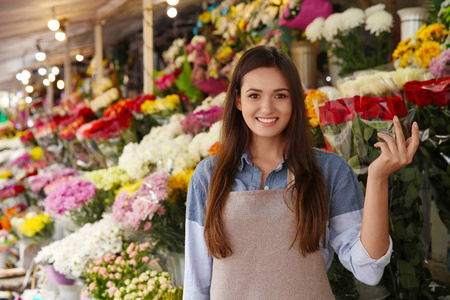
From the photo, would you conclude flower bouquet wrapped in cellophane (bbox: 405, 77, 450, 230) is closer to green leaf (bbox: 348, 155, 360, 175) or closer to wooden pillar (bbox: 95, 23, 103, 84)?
green leaf (bbox: 348, 155, 360, 175)

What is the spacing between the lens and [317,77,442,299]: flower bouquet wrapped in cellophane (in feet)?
5.29

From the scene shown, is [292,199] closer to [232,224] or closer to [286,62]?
[232,224]

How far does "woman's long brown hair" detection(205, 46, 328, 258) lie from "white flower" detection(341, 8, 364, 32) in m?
1.31

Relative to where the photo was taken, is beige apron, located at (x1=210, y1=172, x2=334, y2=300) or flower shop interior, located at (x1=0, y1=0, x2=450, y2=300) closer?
beige apron, located at (x1=210, y1=172, x2=334, y2=300)

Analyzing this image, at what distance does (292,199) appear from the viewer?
1.33 meters

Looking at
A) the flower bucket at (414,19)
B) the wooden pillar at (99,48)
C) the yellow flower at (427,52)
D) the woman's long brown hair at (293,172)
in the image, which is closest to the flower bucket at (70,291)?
the woman's long brown hair at (293,172)

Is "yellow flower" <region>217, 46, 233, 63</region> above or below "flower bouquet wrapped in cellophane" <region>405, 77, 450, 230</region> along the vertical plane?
above

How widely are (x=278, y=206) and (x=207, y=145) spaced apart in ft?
3.57

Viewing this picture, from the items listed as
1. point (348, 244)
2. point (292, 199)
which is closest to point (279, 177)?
point (292, 199)

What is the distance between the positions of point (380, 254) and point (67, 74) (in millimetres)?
7676

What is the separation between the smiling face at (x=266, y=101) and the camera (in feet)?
4.42

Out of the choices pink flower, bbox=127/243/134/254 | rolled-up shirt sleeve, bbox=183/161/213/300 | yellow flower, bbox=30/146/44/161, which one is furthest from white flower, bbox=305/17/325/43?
yellow flower, bbox=30/146/44/161

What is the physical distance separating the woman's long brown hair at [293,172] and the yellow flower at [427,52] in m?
0.90

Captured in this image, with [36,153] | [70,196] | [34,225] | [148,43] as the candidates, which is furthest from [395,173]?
[36,153]
